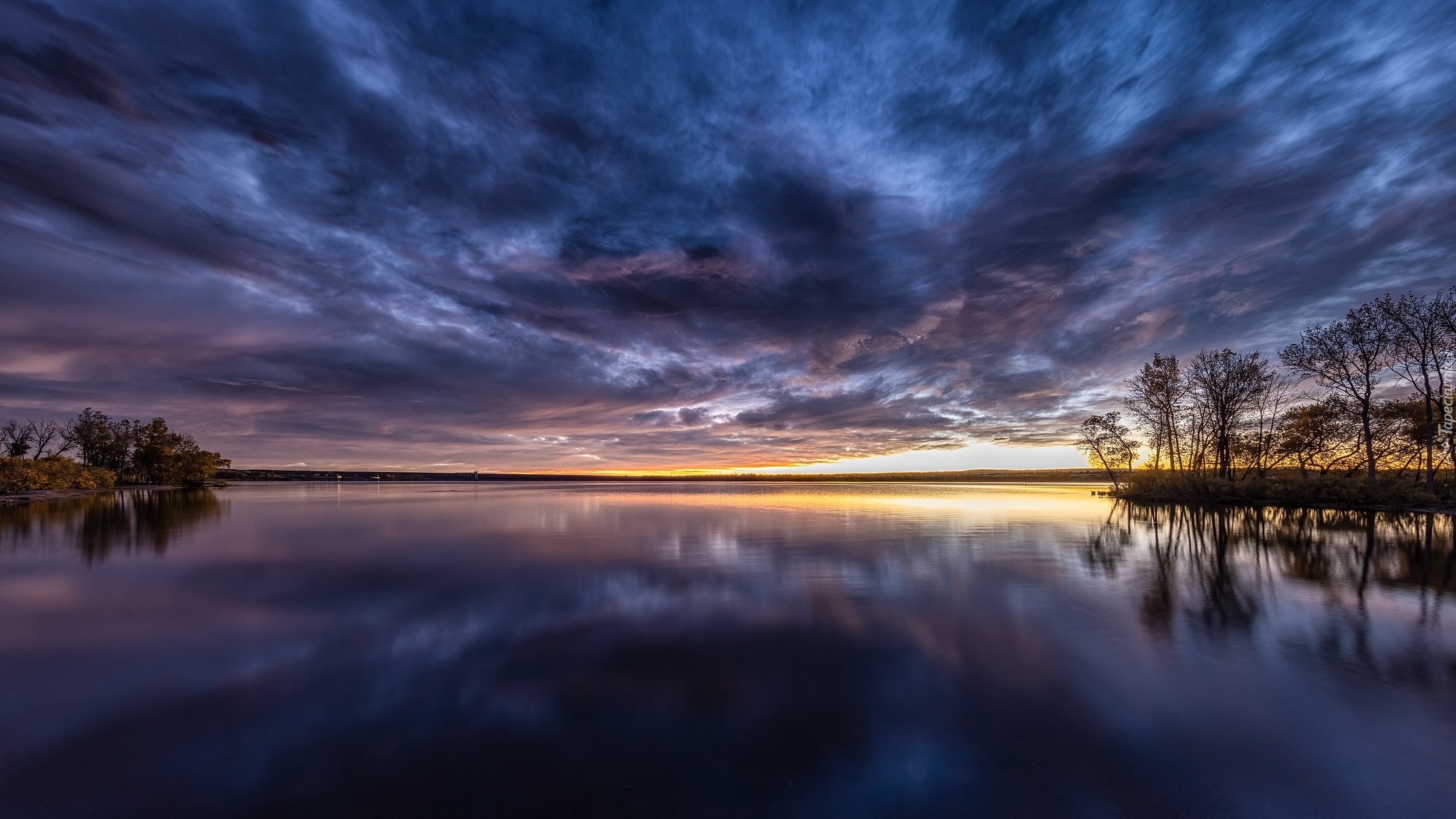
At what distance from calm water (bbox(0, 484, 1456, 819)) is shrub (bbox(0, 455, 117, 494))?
55714 mm

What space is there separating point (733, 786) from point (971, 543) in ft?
54.5

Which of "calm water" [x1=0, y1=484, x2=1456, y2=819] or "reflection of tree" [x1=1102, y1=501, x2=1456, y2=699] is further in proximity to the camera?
"reflection of tree" [x1=1102, y1=501, x2=1456, y2=699]

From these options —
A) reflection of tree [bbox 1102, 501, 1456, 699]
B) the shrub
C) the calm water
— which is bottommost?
reflection of tree [bbox 1102, 501, 1456, 699]

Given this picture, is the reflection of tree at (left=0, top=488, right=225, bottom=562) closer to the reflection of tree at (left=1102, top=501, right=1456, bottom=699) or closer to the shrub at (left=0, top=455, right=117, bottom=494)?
the shrub at (left=0, top=455, right=117, bottom=494)

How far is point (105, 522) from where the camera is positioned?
26.7 m

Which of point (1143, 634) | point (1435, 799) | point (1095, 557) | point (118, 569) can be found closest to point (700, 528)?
point (1095, 557)

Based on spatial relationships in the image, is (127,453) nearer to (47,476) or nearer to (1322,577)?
(47,476)

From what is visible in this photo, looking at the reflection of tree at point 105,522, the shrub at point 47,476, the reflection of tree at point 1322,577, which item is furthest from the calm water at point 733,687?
the shrub at point 47,476

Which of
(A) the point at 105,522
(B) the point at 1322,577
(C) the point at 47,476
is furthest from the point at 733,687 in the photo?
(C) the point at 47,476

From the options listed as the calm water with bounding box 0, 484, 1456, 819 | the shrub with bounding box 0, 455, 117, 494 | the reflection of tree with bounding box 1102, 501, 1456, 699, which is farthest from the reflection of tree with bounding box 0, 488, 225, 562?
the reflection of tree with bounding box 1102, 501, 1456, 699

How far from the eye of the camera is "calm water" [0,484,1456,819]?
4270 mm

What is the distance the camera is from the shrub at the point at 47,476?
45.6m

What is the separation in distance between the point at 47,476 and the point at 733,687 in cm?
8179

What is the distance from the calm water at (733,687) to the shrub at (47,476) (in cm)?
5571
